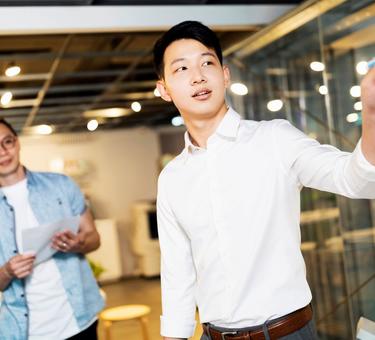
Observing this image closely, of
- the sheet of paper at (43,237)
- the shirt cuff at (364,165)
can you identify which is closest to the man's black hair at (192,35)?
the shirt cuff at (364,165)

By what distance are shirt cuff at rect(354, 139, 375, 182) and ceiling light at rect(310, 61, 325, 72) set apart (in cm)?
221

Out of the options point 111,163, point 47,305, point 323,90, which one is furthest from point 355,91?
point 111,163

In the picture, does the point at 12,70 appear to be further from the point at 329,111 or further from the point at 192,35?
the point at 192,35

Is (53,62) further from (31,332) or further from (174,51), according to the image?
(174,51)

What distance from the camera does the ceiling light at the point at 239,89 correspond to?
4.07 metres

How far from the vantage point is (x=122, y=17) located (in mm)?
3252

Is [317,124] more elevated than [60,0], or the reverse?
[60,0]

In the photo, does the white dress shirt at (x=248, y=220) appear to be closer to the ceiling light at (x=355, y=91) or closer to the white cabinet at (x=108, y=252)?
the ceiling light at (x=355, y=91)

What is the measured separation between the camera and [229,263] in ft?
4.64

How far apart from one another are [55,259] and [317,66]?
1.87 metres

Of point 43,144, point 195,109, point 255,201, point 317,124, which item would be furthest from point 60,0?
point 43,144

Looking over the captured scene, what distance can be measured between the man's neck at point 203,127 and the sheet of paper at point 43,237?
3.80 ft

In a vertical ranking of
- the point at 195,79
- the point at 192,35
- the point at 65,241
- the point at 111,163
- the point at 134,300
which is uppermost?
the point at 111,163

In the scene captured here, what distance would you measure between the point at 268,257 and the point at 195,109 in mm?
425
